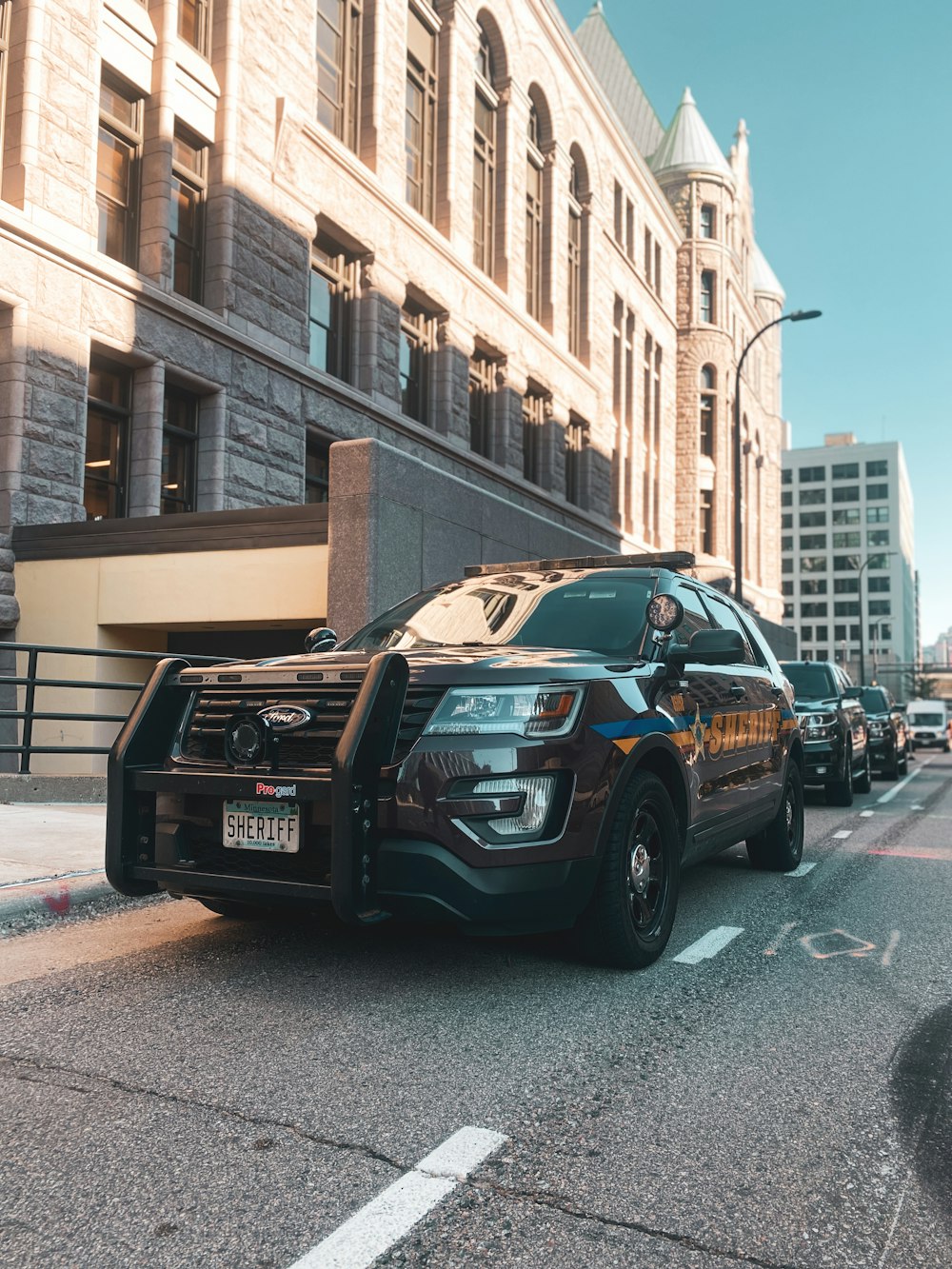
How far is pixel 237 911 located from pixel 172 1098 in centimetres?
228

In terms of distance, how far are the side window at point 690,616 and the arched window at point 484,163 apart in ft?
70.7

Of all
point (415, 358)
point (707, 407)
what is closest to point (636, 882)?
point (415, 358)

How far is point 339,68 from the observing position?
21203 mm

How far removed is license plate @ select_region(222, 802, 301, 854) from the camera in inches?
168

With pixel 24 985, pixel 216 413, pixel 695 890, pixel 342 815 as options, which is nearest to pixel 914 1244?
pixel 342 815

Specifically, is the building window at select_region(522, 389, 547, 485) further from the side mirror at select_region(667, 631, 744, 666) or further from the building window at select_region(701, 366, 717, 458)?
the side mirror at select_region(667, 631, 744, 666)

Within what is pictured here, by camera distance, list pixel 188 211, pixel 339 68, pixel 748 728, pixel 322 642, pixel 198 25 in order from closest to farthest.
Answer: pixel 322 642, pixel 748 728, pixel 188 211, pixel 198 25, pixel 339 68

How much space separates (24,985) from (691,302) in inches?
1909

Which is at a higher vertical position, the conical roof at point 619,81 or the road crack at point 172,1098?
the conical roof at point 619,81

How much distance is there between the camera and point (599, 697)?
4660mm

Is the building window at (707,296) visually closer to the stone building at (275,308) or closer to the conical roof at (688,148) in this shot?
the conical roof at (688,148)

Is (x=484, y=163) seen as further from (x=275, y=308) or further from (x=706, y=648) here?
(x=706, y=648)

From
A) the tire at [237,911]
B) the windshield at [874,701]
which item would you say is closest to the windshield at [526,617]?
the tire at [237,911]

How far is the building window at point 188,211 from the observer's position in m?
16.8
